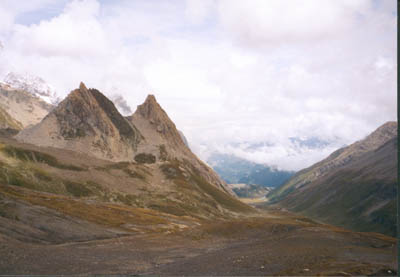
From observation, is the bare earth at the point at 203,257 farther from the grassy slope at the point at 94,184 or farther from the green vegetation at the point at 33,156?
the green vegetation at the point at 33,156

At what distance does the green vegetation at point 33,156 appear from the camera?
151 metres

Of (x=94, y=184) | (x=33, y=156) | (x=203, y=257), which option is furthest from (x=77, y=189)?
(x=203, y=257)

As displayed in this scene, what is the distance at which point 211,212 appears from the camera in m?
181

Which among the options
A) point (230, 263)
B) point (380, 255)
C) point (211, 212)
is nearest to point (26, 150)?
point (211, 212)

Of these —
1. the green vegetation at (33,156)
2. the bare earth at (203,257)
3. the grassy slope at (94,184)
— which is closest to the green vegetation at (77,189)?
the grassy slope at (94,184)

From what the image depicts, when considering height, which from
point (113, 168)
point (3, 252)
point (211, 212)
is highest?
point (113, 168)

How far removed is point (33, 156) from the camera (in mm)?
160125

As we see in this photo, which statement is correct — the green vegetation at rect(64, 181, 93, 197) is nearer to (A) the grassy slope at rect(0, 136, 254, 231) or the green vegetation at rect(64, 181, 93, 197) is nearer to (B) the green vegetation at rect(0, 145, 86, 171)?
(A) the grassy slope at rect(0, 136, 254, 231)

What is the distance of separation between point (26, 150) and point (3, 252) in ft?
449

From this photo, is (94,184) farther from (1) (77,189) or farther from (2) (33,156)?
(2) (33,156)

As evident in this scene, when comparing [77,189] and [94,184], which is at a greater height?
[94,184]

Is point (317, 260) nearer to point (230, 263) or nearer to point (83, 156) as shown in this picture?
point (230, 263)

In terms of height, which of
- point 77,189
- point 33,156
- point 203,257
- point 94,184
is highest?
point 33,156

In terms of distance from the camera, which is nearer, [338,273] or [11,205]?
[338,273]
